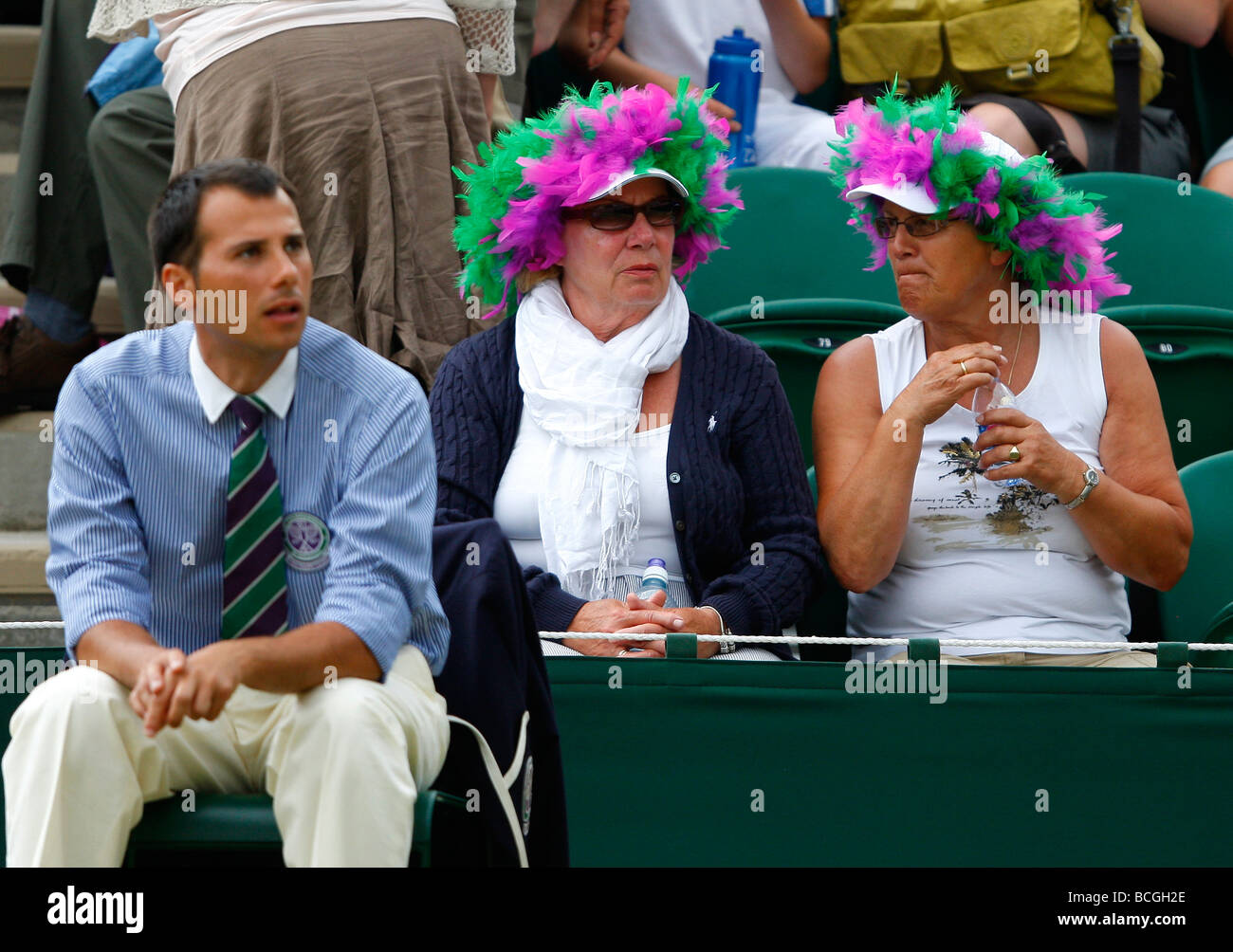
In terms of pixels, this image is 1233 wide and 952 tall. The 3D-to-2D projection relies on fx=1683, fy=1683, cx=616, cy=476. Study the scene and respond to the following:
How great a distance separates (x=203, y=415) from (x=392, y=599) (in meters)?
0.35

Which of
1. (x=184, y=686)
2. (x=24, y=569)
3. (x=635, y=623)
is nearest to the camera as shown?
(x=184, y=686)

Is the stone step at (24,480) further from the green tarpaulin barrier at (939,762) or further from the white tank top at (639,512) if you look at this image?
the green tarpaulin barrier at (939,762)

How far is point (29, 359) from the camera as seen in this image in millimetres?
4145

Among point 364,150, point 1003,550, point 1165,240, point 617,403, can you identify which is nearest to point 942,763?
point 1003,550

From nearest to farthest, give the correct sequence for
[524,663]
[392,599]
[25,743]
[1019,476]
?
[25,743] < [392,599] < [524,663] < [1019,476]

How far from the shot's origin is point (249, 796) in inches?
79.5

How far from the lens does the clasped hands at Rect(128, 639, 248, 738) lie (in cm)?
190

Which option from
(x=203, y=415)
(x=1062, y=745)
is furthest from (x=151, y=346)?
(x=1062, y=745)

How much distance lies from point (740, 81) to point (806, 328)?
1.10 metres

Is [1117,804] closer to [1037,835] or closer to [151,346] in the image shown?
[1037,835]

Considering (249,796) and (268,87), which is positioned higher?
(268,87)

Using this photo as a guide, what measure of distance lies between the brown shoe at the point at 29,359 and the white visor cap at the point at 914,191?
81.8 inches

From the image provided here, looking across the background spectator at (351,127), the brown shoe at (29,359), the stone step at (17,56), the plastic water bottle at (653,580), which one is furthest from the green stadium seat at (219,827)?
the stone step at (17,56)

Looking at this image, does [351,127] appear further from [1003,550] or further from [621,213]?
[1003,550]
